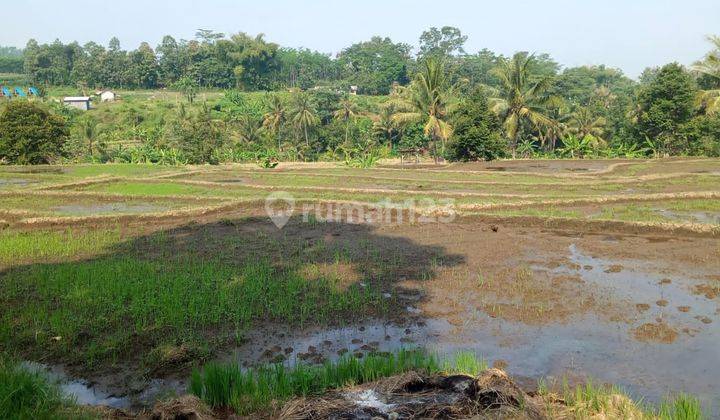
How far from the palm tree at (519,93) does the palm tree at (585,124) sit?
6.45 meters

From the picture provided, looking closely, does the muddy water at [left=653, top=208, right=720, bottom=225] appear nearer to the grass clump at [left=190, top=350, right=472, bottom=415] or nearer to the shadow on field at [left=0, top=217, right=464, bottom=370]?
the shadow on field at [left=0, top=217, right=464, bottom=370]

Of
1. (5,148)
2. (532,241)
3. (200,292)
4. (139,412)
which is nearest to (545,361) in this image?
(139,412)

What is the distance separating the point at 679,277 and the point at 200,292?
22.2 ft

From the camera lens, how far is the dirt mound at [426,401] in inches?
158

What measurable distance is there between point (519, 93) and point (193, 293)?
24514 millimetres

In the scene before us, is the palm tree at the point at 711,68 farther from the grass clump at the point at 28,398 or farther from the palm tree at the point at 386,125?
the grass clump at the point at 28,398

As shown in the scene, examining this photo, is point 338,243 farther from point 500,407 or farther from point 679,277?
point 500,407

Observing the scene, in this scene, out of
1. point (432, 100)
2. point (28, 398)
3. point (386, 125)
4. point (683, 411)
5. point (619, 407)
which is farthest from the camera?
point (386, 125)

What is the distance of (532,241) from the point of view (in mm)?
10336

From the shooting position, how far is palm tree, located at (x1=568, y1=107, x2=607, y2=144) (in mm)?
34688

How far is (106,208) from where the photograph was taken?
1481cm

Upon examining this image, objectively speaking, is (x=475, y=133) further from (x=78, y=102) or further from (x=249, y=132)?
(x=78, y=102)

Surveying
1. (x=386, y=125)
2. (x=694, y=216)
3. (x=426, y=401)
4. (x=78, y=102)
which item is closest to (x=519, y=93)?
(x=386, y=125)

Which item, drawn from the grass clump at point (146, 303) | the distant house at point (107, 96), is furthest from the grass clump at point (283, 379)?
the distant house at point (107, 96)
